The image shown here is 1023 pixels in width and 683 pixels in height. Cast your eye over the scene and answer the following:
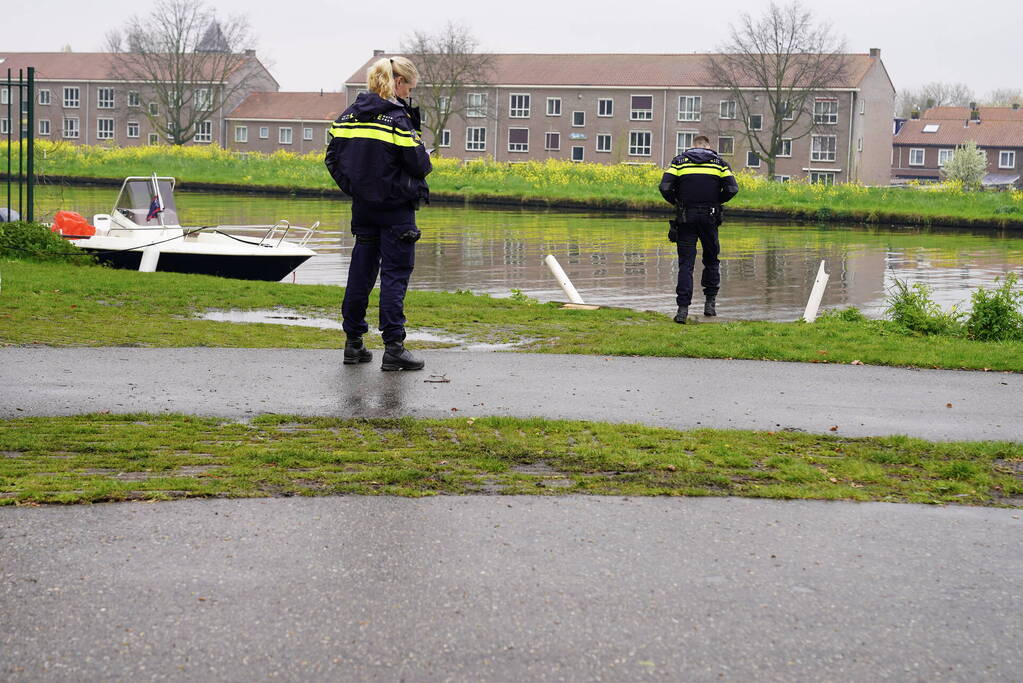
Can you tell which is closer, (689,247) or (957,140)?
(689,247)

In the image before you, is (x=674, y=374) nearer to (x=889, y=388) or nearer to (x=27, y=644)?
(x=889, y=388)

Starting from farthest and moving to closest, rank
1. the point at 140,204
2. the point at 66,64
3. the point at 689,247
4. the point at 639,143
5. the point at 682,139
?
the point at 66,64
the point at 639,143
the point at 682,139
the point at 140,204
the point at 689,247

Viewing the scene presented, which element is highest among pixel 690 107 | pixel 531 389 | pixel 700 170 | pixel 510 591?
pixel 690 107

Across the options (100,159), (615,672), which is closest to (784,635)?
(615,672)

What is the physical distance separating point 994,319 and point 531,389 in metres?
5.24

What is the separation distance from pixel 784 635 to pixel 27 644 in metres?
2.12

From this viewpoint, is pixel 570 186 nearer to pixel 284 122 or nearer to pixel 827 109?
pixel 827 109

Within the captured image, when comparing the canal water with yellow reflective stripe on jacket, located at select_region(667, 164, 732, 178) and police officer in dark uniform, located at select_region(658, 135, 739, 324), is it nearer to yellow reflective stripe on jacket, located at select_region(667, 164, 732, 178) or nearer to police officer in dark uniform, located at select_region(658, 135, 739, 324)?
police officer in dark uniform, located at select_region(658, 135, 739, 324)

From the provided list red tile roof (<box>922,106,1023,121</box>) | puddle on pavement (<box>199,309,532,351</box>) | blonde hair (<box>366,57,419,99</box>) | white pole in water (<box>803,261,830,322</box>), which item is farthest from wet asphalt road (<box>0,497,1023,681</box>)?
red tile roof (<box>922,106,1023,121</box>)

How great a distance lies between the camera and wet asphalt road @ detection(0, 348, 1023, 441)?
22.8 feet

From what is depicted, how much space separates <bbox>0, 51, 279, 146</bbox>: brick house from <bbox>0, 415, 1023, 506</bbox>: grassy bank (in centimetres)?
9311

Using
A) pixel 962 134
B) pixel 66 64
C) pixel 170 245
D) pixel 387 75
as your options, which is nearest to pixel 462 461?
pixel 387 75

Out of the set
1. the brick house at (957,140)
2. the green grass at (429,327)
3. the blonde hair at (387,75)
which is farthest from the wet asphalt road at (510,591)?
the brick house at (957,140)

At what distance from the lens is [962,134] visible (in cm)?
10862
